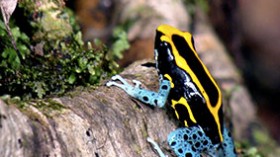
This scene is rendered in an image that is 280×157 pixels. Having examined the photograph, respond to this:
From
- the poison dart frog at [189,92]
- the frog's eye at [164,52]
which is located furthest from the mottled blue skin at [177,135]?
the frog's eye at [164,52]

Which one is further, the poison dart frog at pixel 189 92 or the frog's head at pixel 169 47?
the frog's head at pixel 169 47

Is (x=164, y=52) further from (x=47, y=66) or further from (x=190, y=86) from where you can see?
(x=47, y=66)

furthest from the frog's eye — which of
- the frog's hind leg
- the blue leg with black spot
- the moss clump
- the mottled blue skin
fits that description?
the blue leg with black spot

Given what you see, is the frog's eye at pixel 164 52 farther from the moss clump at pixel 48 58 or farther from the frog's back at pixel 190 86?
the moss clump at pixel 48 58

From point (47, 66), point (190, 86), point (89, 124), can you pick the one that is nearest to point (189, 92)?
point (190, 86)

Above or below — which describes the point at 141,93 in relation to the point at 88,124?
above

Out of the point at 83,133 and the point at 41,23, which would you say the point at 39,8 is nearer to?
the point at 41,23

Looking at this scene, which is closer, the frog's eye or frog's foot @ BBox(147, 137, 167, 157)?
frog's foot @ BBox(147, 137, 167, 157)

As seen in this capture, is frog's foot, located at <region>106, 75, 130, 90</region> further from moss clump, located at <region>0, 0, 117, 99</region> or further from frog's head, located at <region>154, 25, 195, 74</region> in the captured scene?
frog's head, located at <region>154, 25, 195, 74</region>
